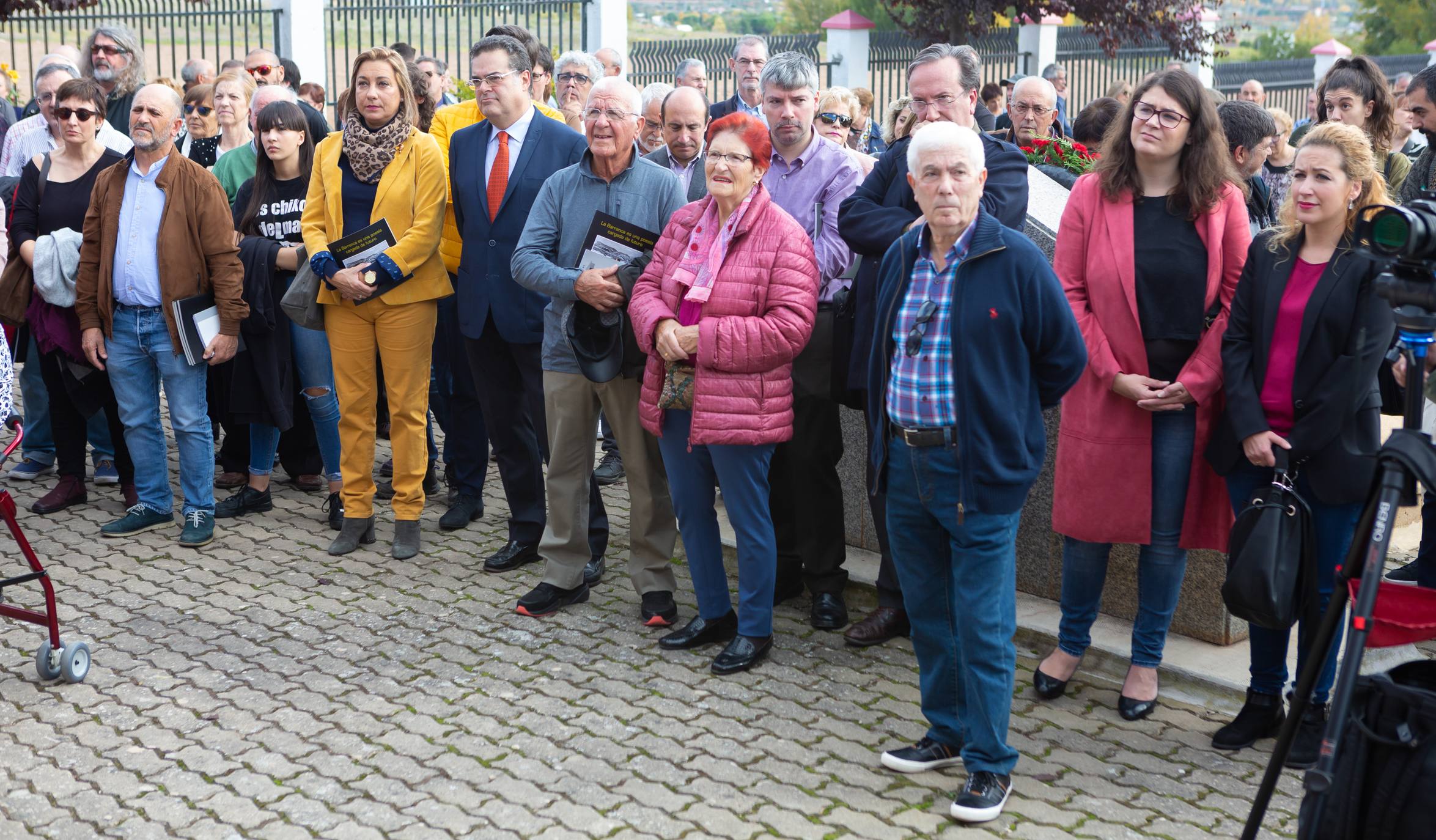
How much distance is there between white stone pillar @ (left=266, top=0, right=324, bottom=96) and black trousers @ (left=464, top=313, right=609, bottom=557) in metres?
10.3

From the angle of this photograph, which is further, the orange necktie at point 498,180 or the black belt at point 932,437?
the orange necktie at point 498,180

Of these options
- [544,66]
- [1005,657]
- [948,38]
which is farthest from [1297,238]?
[948,38]

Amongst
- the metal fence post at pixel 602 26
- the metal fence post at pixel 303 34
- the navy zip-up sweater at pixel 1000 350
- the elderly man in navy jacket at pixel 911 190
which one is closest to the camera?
the navy zip-up sweater at pixel 1000 350

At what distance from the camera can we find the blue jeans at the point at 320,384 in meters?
6.86

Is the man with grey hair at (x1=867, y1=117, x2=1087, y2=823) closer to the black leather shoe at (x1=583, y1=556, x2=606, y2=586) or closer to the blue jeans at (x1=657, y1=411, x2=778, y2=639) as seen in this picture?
the blue jeans at (x1=657, y1=411, x2=778, y2=639)

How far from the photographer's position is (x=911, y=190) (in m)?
5.07

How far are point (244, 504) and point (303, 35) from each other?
9.82 meters

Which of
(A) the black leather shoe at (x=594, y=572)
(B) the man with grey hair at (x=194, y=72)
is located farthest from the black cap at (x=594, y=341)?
(B) the man with grey hair at (x=194, y=72)

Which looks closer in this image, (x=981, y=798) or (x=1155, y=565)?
(x=981, y=798)

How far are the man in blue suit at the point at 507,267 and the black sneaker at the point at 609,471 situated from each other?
3.99 ft

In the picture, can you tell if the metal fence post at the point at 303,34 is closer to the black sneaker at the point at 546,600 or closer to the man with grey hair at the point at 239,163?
the man with grey hair at the point at 239,163

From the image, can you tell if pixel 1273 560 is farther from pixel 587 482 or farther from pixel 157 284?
pixel 157 284

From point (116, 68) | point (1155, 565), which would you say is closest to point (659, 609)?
point (1155, 565)

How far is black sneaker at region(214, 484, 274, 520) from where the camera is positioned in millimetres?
7074
